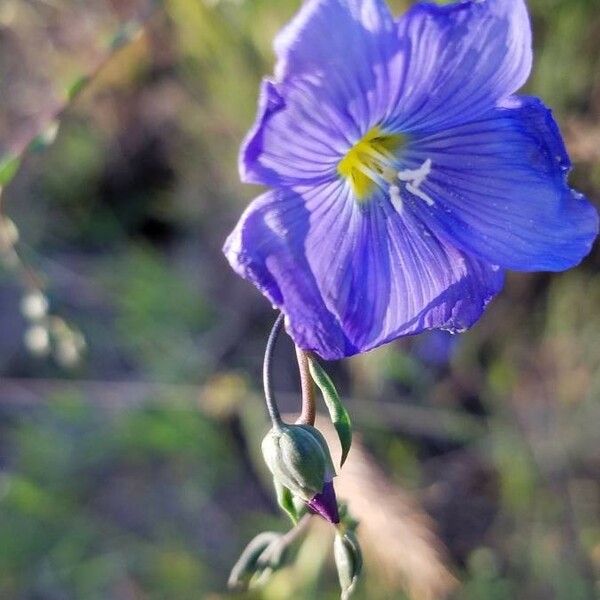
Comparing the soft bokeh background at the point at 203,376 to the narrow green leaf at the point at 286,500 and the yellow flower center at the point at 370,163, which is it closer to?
the yellow flower center at the point at 370,163

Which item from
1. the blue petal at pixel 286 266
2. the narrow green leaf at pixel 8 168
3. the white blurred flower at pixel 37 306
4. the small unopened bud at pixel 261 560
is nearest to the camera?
the blue petal at pixel 286 266

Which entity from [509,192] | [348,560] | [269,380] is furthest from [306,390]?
[509,192]

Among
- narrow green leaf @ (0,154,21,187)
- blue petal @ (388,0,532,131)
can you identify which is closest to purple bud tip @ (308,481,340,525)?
blue petal @ (388,0,532,131)

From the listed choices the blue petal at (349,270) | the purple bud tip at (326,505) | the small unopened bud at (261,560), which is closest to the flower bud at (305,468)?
the purple bud tip at (326,505)

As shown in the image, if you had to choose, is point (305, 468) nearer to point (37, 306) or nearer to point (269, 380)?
point (269, 380)

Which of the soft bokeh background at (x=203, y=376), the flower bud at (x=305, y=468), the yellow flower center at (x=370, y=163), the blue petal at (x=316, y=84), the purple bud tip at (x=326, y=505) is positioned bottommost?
the soft bokeh background at (x=203, y=376)

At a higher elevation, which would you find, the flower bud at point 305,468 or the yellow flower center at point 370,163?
the yellow flower center at point 370,163

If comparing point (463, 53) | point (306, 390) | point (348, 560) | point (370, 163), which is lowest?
point (348, 560)
